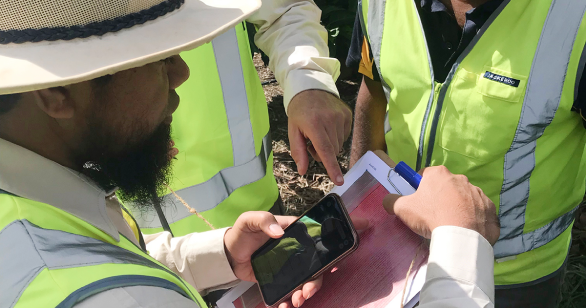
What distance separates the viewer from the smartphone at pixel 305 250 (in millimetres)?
1238

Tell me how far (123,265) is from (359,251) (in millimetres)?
719

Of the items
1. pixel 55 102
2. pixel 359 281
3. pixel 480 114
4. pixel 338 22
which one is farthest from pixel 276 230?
pixel 338 22

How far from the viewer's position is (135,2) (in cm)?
89

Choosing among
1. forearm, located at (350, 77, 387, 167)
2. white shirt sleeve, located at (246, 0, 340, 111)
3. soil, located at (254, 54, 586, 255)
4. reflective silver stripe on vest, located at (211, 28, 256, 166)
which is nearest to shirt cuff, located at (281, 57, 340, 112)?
white shirt sleeve, located at (246, 0, 340, 111)

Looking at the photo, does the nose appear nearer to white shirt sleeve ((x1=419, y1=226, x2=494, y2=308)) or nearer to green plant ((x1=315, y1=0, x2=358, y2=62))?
white shirt sleeve ((x1=419, y1=226, x2=494, y2=308))

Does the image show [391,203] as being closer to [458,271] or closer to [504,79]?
[458,271]

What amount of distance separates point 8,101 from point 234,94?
94 centimetres

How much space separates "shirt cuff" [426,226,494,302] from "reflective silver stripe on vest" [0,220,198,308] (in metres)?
0.67

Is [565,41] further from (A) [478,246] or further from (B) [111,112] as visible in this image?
(B) [111,112]

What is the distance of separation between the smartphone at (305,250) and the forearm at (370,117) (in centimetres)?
83

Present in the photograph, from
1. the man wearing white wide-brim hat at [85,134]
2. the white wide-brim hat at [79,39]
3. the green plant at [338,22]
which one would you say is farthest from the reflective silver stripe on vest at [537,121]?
the green plant at [338,22]

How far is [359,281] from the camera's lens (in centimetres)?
120

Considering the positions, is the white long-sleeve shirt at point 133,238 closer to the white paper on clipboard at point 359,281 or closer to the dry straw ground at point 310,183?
→ the white paper on clipboard at point 359,281

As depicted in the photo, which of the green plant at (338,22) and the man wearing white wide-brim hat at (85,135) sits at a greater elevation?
the man wearing white wide-brim hat at (85,135)
